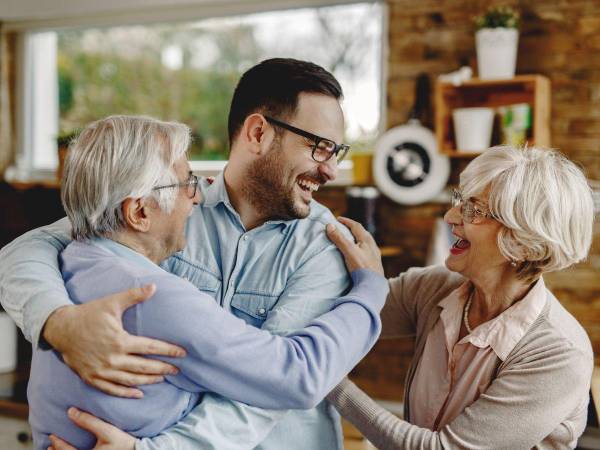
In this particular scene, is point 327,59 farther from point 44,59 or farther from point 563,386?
point 563,386

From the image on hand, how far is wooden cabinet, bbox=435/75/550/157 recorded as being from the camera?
354 cm

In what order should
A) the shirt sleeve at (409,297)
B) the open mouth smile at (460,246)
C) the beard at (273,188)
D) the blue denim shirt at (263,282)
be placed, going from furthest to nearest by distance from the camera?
1. the shirt sleeve at (409,297)
2. the open mouth smile at (460,246)
3. the beard at (273,188)
4. the blue denim shirt at (263,282)

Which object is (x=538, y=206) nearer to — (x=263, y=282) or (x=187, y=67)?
(x=263, y=282)

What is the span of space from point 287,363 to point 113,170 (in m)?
0.47

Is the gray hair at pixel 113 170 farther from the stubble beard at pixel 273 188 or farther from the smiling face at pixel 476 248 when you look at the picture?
the smiling face at pixel 476 248

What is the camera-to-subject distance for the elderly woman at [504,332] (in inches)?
60.1

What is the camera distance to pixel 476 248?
1.66 metres

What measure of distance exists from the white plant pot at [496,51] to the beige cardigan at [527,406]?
2197 mm

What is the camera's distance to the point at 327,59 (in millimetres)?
4398

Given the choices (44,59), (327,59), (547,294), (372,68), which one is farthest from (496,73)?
(44,59)

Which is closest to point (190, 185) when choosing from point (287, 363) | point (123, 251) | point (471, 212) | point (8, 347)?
point (123, 251)

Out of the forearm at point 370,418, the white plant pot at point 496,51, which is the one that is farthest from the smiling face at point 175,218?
the white plant pot at point 496,51

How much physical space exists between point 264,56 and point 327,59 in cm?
43

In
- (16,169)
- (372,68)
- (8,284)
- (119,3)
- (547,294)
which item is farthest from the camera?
(16,169)
